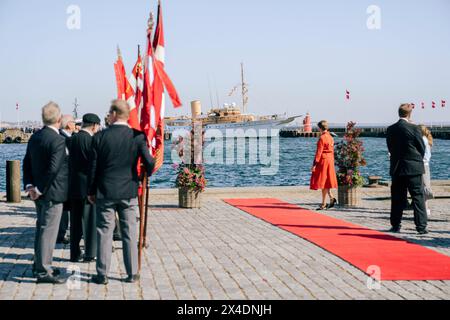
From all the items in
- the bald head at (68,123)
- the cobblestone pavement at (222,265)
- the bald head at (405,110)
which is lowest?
the cobblestone pavement at (222,265)

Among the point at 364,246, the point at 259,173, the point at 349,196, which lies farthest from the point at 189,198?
the point at 259,173

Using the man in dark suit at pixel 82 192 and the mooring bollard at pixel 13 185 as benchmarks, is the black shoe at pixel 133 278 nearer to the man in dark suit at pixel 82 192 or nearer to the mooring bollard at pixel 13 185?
the man in dark suit at pixel 82 192

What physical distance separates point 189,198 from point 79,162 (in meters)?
6.25

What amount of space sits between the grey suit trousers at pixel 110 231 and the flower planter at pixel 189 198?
709 cm

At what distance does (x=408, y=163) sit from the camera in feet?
34.4

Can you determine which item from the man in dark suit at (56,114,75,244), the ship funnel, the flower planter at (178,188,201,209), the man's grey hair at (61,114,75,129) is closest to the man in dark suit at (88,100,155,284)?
the man in dark suit at (56,114,75,244)

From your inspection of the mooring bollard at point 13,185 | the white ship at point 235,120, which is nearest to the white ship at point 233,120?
the white ship at point 235,120

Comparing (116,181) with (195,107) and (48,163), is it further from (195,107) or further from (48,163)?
(195,107)

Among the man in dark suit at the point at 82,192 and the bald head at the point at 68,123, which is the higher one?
the bald head at the point at 68,123

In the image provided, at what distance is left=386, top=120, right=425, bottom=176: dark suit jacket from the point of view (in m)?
10.5

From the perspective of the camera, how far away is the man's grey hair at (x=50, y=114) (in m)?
7.11
